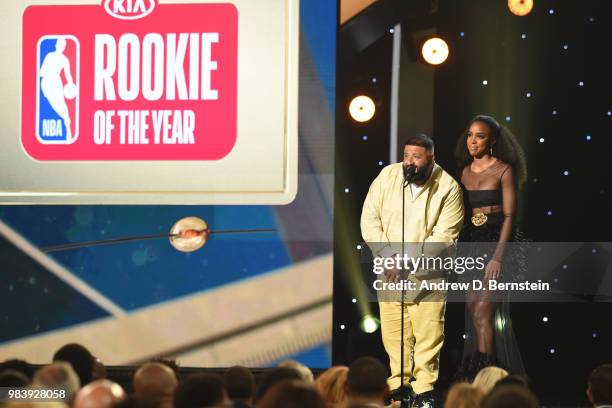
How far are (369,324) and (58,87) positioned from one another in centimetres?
251

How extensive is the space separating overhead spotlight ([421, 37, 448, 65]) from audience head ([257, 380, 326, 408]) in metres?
4.16

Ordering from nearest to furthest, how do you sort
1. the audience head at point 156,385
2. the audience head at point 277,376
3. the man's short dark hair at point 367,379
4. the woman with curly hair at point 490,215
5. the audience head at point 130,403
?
1. the audience head at point 130,403
2. the audience head at point 277,376
3. the audience head at point 156,385
4. the man's short dark hair at point 367,379
5. the woman with curly hair at point 490,215

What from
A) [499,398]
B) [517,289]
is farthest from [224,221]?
[499,398]

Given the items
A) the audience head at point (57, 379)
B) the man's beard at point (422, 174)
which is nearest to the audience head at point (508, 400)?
the audience head at point (57, 379)

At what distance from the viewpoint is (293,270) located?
6801 millimetres

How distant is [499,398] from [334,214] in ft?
12.3

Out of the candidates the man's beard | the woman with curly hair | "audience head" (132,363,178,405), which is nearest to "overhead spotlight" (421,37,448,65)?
the woman with curly hair

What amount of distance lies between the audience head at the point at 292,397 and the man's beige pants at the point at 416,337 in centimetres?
387

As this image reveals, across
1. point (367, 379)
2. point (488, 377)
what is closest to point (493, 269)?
point (488, 377)

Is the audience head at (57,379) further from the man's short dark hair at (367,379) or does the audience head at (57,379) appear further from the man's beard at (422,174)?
the man's beard at (422,174)

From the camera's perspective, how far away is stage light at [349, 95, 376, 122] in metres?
6.74

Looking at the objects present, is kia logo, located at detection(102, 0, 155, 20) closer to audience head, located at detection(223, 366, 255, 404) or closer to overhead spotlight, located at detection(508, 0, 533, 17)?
overhead spotlight, located at detection(508, 0, 533, 17)

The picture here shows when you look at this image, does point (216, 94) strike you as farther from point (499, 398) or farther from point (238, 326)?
point (499, 398)

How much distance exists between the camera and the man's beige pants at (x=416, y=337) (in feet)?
21.6
